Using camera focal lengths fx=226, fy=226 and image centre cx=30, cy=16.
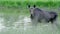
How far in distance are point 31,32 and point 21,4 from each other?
6.85 m

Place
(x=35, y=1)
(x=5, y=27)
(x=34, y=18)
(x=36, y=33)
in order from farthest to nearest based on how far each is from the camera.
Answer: (x=35, y=1), (x=34, y=18), (x=5, y=27), (x=36, y=33)

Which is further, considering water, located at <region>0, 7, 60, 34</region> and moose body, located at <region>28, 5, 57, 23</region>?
moose body, located at <region>28, 5, 57, 23</region>

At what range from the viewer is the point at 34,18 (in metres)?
9.63

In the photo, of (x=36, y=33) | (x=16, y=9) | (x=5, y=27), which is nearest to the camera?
(x=36, y=33)

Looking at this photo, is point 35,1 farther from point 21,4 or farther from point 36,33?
point 36,33

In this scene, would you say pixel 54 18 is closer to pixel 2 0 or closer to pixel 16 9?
pixel 16 9

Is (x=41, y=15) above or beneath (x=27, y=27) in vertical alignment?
above

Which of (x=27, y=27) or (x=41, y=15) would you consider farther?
(x=41, y=15)

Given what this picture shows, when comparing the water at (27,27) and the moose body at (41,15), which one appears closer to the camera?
the water at (27,27)

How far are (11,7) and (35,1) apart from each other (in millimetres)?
1699

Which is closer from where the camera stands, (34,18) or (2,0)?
(34,18)

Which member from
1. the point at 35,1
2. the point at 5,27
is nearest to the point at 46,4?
the point at 35,1

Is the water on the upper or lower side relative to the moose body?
lower

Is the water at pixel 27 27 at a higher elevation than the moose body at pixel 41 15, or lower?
lower
